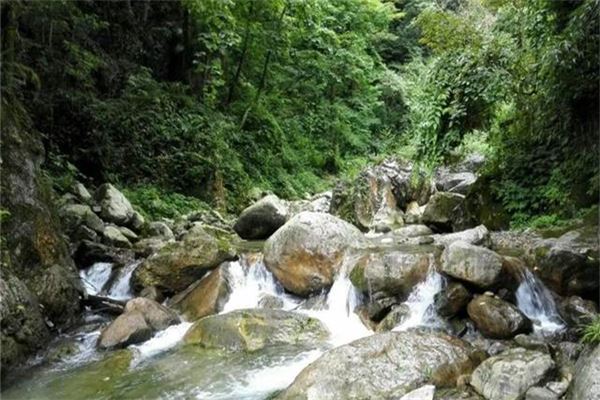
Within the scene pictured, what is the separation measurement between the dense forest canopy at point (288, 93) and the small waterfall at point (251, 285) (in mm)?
3477

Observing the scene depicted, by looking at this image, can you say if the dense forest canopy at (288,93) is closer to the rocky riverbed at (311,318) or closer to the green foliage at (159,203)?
the green foliage at (159,203)

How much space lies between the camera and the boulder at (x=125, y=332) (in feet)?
20.0

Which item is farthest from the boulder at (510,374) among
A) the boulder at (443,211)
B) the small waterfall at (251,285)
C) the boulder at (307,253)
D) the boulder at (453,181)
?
the boulder at (453,181)

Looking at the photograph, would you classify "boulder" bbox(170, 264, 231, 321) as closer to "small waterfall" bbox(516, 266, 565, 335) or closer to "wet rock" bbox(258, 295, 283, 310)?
"wet rock" bbox(258, 295, 283, 310)

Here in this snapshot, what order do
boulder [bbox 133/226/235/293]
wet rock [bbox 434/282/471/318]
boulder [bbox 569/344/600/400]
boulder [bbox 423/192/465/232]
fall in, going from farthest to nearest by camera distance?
boulder [bbox 423/192/465/232], boulder [bbox 133/226/235/293], wet rock [bbox 434/282/471/318], boulder [bbox 569/344/600/400]

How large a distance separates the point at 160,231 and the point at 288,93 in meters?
10.6

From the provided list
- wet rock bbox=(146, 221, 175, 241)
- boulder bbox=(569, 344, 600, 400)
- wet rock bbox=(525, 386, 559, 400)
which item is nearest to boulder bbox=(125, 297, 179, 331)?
wet rock bbox=(146, 221, 175, 241)

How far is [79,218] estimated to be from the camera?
8.45 metres

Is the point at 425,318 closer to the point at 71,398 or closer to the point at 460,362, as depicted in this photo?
the point at 460,362

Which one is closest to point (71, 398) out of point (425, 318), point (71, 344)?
point (71, 344)

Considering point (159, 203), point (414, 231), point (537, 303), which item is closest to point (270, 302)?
point (537, 303)

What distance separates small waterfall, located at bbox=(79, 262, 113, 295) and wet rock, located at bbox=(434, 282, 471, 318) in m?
4.86

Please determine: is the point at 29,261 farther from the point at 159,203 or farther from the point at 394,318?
the point at 159,203

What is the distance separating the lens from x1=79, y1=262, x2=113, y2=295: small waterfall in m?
7.75
